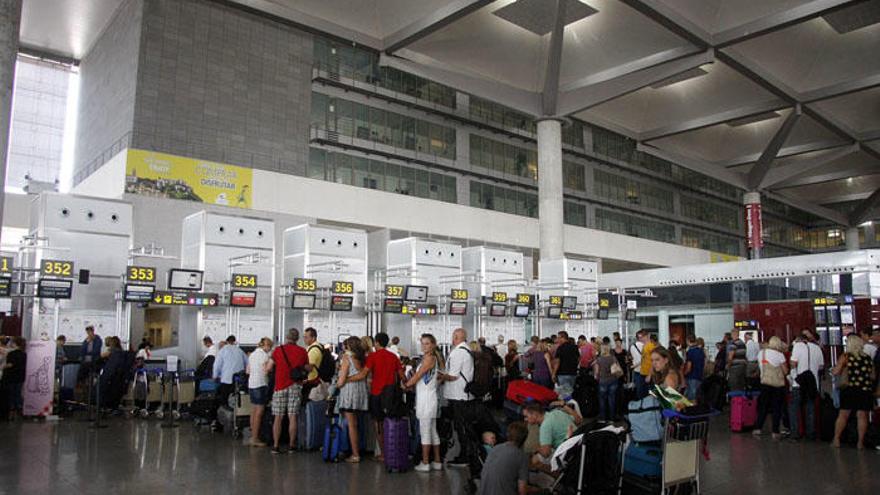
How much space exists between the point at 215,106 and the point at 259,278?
11.0m

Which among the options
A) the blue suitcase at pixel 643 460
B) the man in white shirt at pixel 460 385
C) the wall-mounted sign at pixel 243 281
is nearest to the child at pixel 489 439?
the man in white shirt at pixel 460 385

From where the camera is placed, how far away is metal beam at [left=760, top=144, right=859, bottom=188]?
42.4 meters

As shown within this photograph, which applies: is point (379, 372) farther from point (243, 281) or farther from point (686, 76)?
point (686, 76)

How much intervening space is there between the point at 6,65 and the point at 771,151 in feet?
121

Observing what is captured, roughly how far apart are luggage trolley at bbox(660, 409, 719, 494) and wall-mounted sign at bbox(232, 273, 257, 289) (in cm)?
1206

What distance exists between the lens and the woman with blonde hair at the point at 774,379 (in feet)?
37.7

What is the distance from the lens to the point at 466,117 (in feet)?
117

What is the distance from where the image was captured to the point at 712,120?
3622cm

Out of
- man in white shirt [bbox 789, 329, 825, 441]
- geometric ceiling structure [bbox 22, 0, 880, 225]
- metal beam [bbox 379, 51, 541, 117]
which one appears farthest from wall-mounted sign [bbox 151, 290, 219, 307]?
metal beam [bbox 379, 51, 541, 117]

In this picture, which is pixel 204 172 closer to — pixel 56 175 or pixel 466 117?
pixel 56 175

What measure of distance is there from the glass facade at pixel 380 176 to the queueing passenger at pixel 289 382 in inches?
797

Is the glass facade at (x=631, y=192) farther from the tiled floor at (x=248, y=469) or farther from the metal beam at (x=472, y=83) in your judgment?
the tiled floor at (x=248, y=469)

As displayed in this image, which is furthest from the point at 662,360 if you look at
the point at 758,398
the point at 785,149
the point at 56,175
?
the point at 785,149

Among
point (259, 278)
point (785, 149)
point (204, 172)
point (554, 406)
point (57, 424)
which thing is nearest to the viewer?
point (554, 406)
